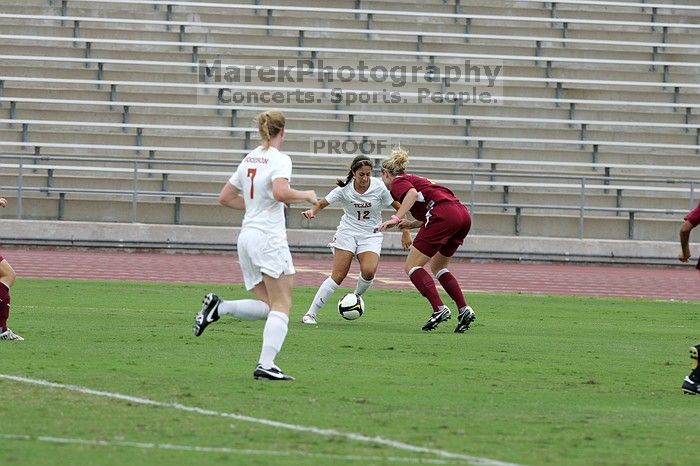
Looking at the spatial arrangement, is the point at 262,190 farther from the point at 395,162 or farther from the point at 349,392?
the point at 395,162

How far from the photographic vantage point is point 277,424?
7043mm

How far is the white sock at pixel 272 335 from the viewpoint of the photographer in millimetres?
8633

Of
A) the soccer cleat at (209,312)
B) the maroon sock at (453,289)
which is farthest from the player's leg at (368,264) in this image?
the soccer cleat at (209,312)

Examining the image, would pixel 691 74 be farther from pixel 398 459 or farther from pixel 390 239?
pixel 398 459

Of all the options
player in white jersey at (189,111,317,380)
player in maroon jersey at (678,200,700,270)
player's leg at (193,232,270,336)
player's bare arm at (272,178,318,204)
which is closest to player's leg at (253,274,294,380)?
player in white jersey at (189,111,317,380)

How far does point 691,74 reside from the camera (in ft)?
102

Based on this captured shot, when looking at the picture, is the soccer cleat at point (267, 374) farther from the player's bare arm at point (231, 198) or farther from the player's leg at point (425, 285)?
the player's leg at point (425, 285)

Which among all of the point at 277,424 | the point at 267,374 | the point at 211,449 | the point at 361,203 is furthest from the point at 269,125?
the point at 361,203

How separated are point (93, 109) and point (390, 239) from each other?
7.50 m

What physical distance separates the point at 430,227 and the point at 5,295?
4.67 m

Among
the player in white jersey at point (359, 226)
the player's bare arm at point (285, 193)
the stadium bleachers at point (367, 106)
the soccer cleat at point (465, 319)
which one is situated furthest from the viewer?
the stadium bleachers at point (367, 106)

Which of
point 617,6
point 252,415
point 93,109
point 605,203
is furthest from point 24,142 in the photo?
point 252,415

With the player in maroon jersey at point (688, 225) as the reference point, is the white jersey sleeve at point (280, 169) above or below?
above

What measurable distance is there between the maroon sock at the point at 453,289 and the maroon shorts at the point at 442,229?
269 mm
